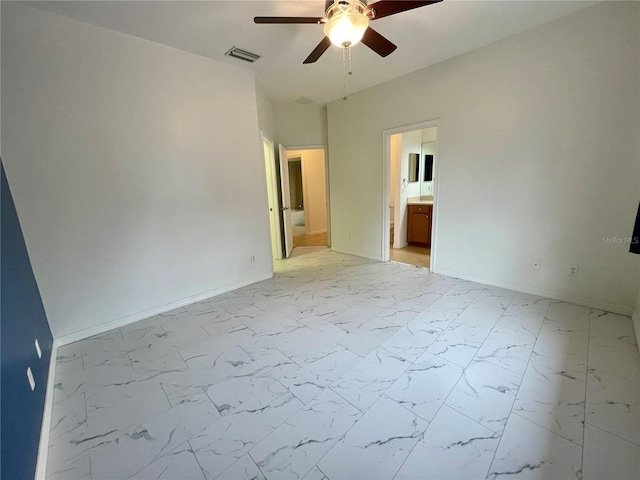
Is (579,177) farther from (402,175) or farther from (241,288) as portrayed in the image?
(241,288)

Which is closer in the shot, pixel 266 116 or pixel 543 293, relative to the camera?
pixel 543 293

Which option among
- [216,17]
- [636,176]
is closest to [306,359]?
[216,17]

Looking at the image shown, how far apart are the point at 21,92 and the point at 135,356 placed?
215cm

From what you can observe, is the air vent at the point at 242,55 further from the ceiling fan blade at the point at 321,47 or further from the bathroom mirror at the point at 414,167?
the bathroom mirror at the point at 414,167

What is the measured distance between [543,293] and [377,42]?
292cm

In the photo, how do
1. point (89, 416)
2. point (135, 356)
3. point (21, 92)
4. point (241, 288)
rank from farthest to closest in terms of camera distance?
point (241, 288) < point (135, 356) < point (21, 92) < point (89, 416)

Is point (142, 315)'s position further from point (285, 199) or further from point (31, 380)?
point (285, 199)

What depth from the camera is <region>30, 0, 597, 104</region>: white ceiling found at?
205 cm

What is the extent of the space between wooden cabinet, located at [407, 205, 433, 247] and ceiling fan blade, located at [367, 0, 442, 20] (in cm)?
349

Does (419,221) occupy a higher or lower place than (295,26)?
lower

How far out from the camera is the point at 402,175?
15.7 feet

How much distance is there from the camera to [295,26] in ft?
7.56

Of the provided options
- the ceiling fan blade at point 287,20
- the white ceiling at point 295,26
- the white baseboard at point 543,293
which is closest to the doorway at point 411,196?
the white baseboard at point 543,293

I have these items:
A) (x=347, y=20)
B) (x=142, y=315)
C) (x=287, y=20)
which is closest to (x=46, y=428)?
(x=142, y=315)
